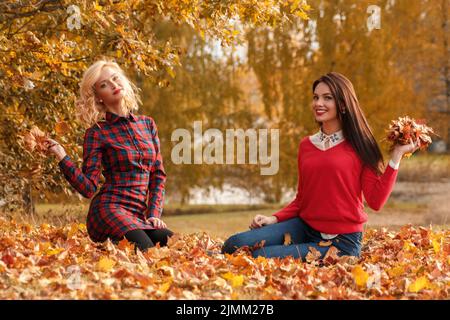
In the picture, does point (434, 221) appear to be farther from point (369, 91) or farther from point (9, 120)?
point (9, 120)

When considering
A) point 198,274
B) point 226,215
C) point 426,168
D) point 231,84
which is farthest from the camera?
point 426,168

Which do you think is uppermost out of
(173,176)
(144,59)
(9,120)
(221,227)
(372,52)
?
(372,52)

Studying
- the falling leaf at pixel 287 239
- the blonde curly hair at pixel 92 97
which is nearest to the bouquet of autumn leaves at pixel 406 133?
the falling leaf at pixel 287 239

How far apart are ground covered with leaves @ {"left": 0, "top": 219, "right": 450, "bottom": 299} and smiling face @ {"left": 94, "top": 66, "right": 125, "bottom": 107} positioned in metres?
0.96

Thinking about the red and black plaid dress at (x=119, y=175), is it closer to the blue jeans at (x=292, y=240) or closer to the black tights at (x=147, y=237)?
the black tights at (x=147, y=237)

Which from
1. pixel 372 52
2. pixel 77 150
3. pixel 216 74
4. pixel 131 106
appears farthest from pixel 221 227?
pixel 131 106

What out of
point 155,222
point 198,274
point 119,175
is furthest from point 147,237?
point 198,274

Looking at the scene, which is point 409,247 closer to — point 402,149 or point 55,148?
point 402,149

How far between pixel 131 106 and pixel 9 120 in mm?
3014

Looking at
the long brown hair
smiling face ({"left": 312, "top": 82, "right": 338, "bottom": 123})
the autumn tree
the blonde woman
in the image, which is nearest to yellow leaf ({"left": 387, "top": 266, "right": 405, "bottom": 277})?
the long brown hair

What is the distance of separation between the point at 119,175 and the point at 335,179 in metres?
1.39

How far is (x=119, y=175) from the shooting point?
4453 millimetres

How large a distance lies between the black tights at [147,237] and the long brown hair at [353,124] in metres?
1.36

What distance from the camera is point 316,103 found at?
4273 mm
